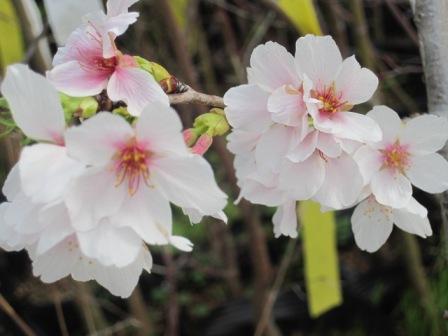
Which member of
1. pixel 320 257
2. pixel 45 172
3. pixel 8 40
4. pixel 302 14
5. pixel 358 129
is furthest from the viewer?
pixel 8 40

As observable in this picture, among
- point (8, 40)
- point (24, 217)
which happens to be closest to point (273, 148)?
point (24, 217)

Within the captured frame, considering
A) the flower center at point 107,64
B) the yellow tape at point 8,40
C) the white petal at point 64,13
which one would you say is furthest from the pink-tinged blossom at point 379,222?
the yellow tape at point 8,40

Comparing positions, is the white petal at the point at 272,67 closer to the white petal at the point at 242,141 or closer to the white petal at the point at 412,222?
the white petal at the point at 242,141

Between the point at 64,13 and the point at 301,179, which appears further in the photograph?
the point at 64,13

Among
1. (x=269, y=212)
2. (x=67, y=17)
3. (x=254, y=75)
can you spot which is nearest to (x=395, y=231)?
(x=269, y=212)

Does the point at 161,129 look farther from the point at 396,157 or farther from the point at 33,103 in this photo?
the point at 396,157

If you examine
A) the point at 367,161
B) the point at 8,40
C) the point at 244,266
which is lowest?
the point at 244,266
